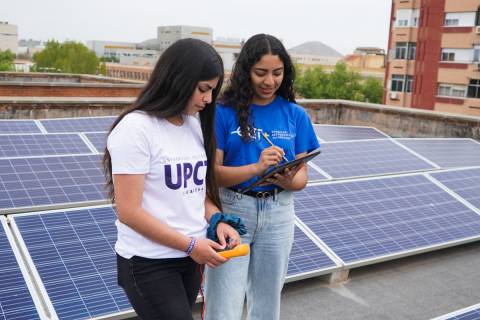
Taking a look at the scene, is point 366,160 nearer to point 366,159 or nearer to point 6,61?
point 366,159

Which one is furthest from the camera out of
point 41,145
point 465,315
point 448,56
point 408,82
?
point 408,82

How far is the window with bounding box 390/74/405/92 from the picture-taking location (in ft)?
144

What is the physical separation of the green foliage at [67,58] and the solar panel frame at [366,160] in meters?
51.8

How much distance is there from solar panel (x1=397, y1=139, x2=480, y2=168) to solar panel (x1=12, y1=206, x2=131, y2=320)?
5552 mm

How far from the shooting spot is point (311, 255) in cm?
474

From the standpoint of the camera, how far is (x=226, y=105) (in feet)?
9.72

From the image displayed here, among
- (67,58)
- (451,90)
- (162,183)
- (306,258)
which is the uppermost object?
(67,58)

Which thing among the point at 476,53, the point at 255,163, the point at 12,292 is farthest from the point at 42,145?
the point at 476,53

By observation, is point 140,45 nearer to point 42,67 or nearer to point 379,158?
point 42,67

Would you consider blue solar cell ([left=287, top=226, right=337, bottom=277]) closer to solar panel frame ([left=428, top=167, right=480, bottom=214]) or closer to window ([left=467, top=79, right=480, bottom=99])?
solar panel frame ([left=428, top=167, right=480, bottom=214])

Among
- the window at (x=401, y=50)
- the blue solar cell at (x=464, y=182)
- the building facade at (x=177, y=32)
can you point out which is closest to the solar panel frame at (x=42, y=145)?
the blue solar cell at (x=464, y=182)

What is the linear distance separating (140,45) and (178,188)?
151578 millimetres

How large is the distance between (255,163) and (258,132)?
21cm

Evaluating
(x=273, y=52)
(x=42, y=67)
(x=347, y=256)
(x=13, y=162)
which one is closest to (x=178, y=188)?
(x=273, y=52)
